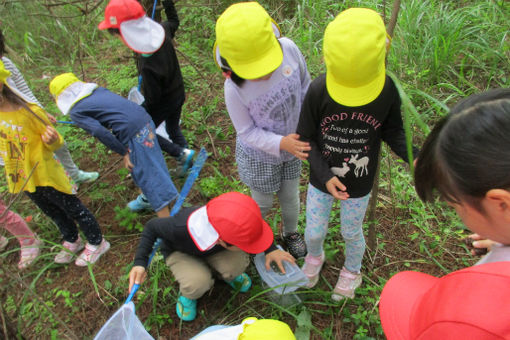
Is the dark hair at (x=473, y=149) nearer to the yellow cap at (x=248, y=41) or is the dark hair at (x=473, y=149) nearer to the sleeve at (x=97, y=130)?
the yellow cap at (x=248, y=41)

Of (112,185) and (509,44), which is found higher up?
(509,44)

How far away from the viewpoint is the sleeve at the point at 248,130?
4.79 feet

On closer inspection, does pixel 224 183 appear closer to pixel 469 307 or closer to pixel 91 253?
pixel 91 253

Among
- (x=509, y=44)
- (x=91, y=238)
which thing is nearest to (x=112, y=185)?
(x=91, y=238)

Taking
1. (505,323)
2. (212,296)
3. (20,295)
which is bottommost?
(20,295)

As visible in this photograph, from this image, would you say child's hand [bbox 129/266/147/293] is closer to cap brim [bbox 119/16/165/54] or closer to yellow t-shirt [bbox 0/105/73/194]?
yellow t-shirt [bbox 0/105/73/194]

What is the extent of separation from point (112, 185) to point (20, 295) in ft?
3.30

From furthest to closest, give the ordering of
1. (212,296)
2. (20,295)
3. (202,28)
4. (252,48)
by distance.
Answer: (202,28) < (20,295) < (212,296) < (252,48)

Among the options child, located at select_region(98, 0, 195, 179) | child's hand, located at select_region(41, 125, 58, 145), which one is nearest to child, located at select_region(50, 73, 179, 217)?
child's hand, located at select_region(41, 125, 58, 145)

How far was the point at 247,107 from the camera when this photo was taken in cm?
149

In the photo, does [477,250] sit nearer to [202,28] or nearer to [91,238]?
[91,238]

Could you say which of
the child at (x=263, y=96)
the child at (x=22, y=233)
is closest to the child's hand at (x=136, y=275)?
the child at (x=263, y=96)

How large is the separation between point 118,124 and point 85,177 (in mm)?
1038

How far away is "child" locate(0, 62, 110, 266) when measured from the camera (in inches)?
67.9
